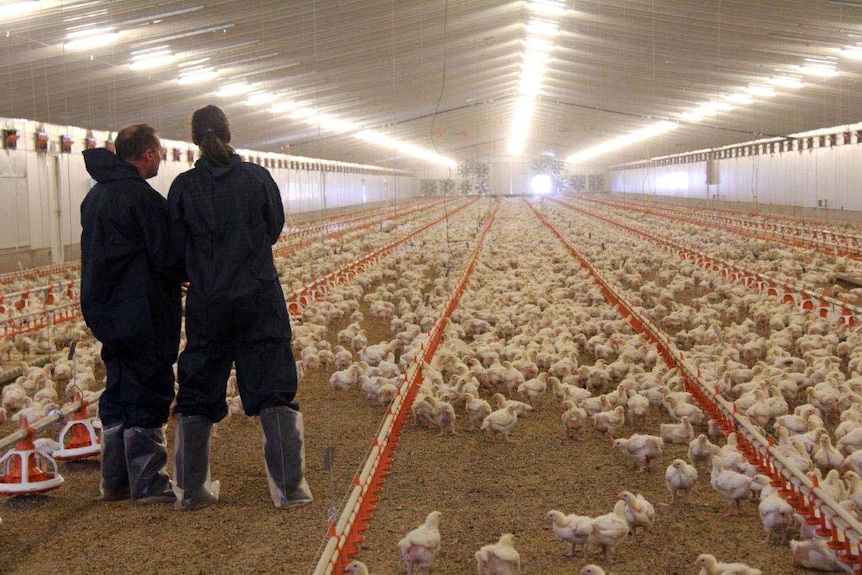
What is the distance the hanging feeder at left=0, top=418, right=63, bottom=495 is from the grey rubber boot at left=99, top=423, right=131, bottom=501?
311 millimetres

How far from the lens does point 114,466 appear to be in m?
4.96

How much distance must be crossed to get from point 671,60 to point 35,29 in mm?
14602

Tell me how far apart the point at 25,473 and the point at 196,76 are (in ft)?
48.3

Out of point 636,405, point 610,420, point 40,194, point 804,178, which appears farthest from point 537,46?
point 610,420

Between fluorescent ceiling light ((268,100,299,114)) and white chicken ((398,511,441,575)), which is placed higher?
fluorescent ceiling light ((268,100,299,114))

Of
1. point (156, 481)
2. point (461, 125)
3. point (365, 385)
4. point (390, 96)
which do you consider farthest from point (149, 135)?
point (461, 125)

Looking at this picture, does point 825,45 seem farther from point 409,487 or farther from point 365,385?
point 409,487

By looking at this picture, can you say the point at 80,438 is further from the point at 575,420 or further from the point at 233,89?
the point at 233,89

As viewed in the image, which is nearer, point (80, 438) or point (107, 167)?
point (107, 167)

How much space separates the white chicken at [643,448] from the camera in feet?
18.7

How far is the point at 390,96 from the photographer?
27.0 metres

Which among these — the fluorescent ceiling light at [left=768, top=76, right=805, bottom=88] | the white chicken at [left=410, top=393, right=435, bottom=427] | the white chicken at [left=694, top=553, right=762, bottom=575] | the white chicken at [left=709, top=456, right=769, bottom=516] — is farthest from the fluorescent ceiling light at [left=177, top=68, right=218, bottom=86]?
the white chicken at [left=694, top=553, right=762, bottom=575]

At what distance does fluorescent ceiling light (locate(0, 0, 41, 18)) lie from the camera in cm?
1116

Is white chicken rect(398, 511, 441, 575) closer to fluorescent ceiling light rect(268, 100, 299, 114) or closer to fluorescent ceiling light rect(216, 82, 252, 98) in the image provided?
fluorescent ceiling light rect(216, 82, 252, 98)
